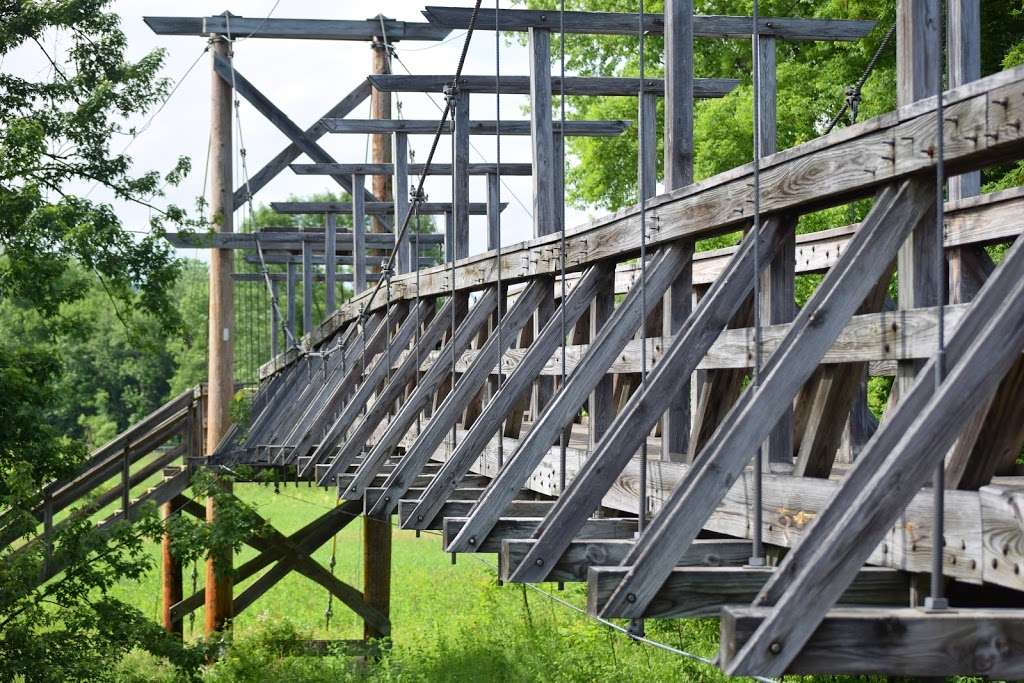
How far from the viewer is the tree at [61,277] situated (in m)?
14.7

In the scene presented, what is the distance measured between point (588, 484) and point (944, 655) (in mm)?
1810

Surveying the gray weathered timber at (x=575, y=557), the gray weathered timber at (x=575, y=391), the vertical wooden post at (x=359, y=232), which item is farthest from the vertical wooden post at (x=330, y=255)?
the gray weathered timber at (x=575, y=557)

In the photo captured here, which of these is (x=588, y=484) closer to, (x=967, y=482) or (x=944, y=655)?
(x=967, y=482)

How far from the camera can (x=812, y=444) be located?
13.5 feet

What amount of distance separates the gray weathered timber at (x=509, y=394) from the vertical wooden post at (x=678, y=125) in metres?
0.63

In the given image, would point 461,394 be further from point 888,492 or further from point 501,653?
point 501,653

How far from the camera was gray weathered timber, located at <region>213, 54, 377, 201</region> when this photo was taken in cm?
1656

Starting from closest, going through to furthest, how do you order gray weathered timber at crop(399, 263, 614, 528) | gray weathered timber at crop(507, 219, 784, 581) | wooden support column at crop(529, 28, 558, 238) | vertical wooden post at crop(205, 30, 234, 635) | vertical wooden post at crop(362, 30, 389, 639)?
gray weathered timber at crop(507, 219, 784, 581), gray weathered timber at crop(399, 263, 614, 528), wooden support column at crop(529, 28, 558, 238), vertical wooden post at crop(205, 30, 234, 635), vertical wooden post at crop(362, 30, 389, 639)

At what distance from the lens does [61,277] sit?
16578mm

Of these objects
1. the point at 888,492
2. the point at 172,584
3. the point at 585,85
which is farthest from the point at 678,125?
the point at 172,584

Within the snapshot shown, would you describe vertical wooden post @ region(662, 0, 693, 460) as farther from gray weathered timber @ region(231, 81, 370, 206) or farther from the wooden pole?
the wooden pole

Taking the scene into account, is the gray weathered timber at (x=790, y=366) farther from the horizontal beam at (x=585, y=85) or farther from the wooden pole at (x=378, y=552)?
the wooden pole at (x=378, y=552)

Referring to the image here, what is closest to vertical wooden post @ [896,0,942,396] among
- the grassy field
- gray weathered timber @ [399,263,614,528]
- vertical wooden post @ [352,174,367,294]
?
gray weathered timber @ [399,263,614,528]

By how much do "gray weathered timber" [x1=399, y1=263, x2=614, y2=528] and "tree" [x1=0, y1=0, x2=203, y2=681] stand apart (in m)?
8.34
